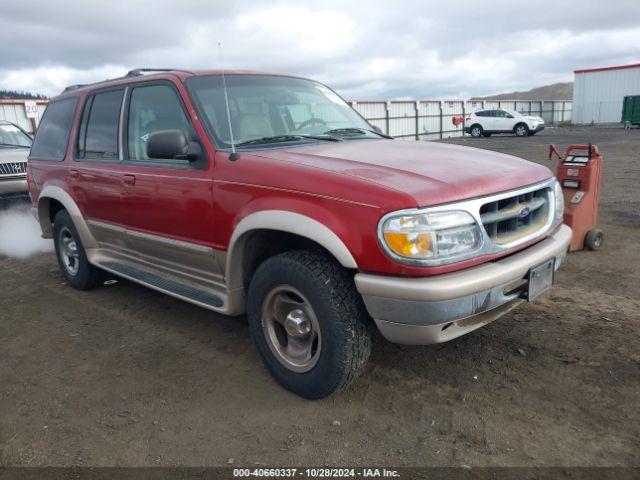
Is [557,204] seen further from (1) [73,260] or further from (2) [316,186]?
(1) [73,260]

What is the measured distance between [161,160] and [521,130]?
30.1m

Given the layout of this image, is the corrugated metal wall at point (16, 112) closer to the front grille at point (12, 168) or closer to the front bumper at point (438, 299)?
the front grille at point (12, 168)

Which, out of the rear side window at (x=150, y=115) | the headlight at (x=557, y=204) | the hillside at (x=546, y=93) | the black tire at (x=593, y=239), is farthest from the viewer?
the hillside at (x=546, y=93)

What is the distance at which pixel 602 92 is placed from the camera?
39531mm

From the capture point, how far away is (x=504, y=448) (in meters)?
2.50

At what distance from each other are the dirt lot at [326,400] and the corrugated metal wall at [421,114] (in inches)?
912

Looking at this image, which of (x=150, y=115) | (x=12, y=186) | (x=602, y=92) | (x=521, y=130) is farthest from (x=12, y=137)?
(x=602, y=92)

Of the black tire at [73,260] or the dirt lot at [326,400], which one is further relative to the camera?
the black tire at [73,260]

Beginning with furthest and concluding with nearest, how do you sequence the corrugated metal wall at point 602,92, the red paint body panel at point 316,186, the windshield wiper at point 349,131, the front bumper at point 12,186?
the corrugated metal wall at point 602,92
the front bumper at point 12,186
the windshield wiper at point 349,131
the red paint body panel at point 316,186

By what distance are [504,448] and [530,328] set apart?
1.49 meters

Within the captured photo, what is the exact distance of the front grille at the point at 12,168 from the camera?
8156 millimetres

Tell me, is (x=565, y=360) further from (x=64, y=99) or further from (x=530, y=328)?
(x=64, y=99)

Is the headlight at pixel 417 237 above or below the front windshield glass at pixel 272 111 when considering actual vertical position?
below

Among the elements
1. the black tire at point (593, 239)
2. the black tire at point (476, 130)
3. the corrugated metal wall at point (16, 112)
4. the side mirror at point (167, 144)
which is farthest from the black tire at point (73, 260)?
the black tire at point (476, 130)
